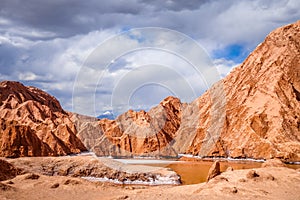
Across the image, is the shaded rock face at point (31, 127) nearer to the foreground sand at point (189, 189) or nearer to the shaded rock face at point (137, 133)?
the shaded rock face at point (137, 133)

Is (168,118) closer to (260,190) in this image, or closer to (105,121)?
(105,121)

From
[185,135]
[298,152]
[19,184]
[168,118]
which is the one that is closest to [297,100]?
[298,152]

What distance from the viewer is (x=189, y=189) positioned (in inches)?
991

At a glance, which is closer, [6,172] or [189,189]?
[189,189]

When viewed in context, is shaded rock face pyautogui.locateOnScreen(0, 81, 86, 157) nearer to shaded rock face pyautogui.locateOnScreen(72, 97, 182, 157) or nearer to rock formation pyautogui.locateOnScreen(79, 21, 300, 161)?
shaded rock face pyautogui.locateOnScreen(72, 97, 182, 157)

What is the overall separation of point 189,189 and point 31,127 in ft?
314

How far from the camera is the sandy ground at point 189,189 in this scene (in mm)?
21109

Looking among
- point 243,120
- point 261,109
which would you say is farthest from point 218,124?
point 261,109

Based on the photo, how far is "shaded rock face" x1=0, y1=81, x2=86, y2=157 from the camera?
202 feet

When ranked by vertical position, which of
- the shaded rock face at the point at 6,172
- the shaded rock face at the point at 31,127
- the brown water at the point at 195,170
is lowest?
the brown water at the point at 195,170

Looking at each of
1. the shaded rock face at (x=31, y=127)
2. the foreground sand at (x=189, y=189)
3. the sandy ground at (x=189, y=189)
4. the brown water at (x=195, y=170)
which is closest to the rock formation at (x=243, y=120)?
the brown water at (x=195, y=170)

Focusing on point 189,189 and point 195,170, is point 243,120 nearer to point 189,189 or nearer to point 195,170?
point 195,170

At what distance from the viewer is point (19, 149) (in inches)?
2414

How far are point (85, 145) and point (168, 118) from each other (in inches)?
1394
